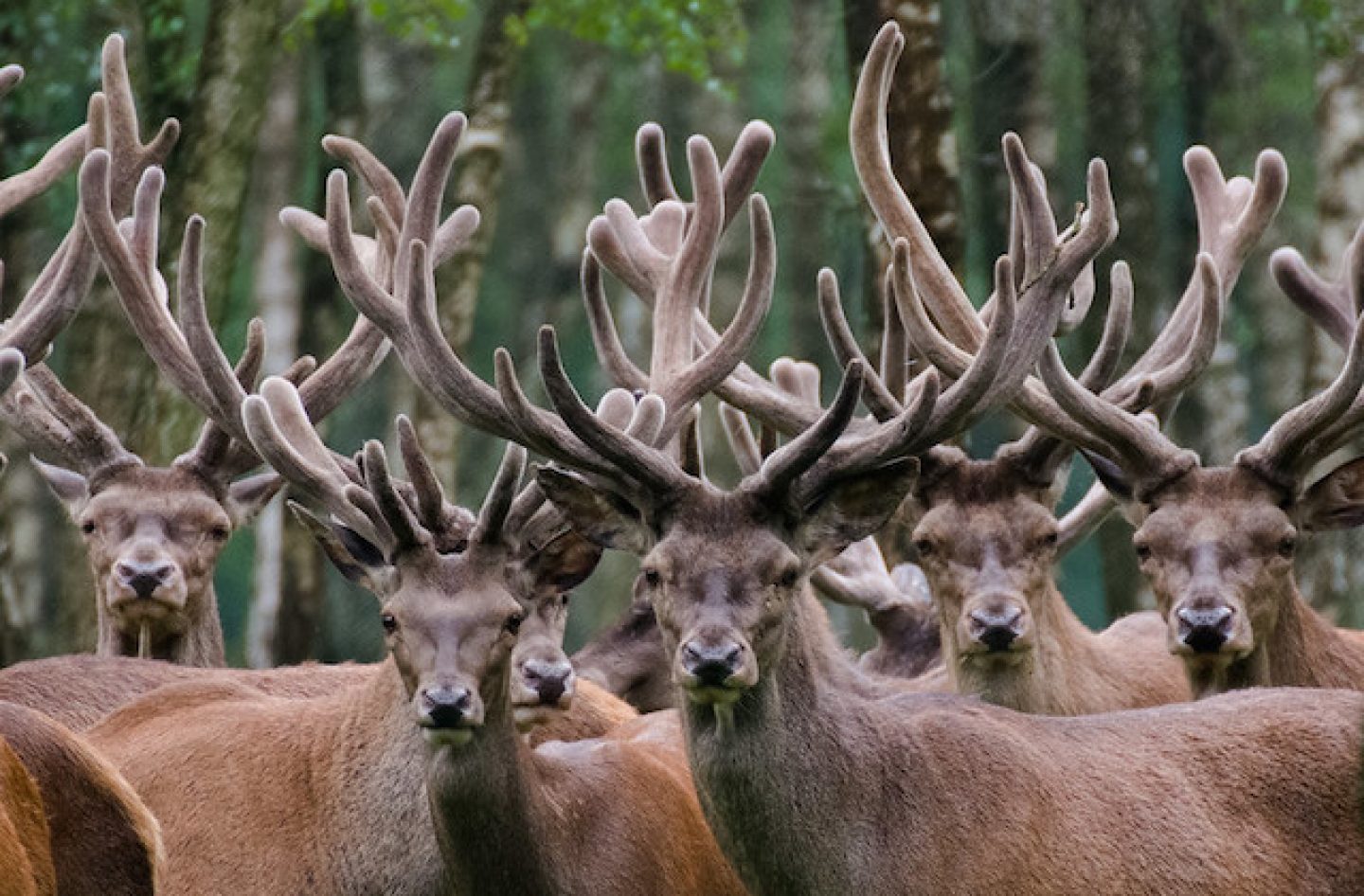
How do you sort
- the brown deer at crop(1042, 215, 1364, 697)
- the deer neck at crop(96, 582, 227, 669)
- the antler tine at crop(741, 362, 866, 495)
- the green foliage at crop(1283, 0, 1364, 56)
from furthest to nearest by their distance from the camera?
the green foliage at crop(1283, 0, 1364, 56) → the deer neck at crop(96, 582, 227, 669) → the brown deer at crop(1042, 215, 1364, 697) → the antler tine at crop(741, 362, 866, 495)

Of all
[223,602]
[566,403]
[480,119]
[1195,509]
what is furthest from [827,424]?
[223,602]

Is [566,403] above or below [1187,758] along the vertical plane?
above

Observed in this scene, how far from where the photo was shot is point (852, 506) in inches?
263

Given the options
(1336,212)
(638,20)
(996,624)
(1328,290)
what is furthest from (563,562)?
(638,20)

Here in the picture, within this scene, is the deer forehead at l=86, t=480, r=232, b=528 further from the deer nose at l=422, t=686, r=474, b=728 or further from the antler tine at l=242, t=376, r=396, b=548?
the deer nose at l=422, t=686, r=474, b=728

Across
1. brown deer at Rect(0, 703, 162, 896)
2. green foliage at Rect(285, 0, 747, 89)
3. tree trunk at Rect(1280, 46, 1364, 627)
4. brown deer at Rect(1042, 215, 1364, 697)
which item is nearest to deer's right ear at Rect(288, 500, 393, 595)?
brown deer at Rect(0, 703, 162, 896)

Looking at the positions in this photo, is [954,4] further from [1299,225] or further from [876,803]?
[876,803]

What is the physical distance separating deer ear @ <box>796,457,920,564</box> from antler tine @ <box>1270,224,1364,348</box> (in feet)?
8.78

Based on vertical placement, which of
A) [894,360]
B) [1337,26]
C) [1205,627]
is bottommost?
[1205,627]

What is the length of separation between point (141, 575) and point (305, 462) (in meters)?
1.90

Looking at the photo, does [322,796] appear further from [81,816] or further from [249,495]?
Result: [249,495]

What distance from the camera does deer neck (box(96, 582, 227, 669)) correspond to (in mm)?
9242

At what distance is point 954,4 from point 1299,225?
381 centimetres

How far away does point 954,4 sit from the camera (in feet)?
57.0
